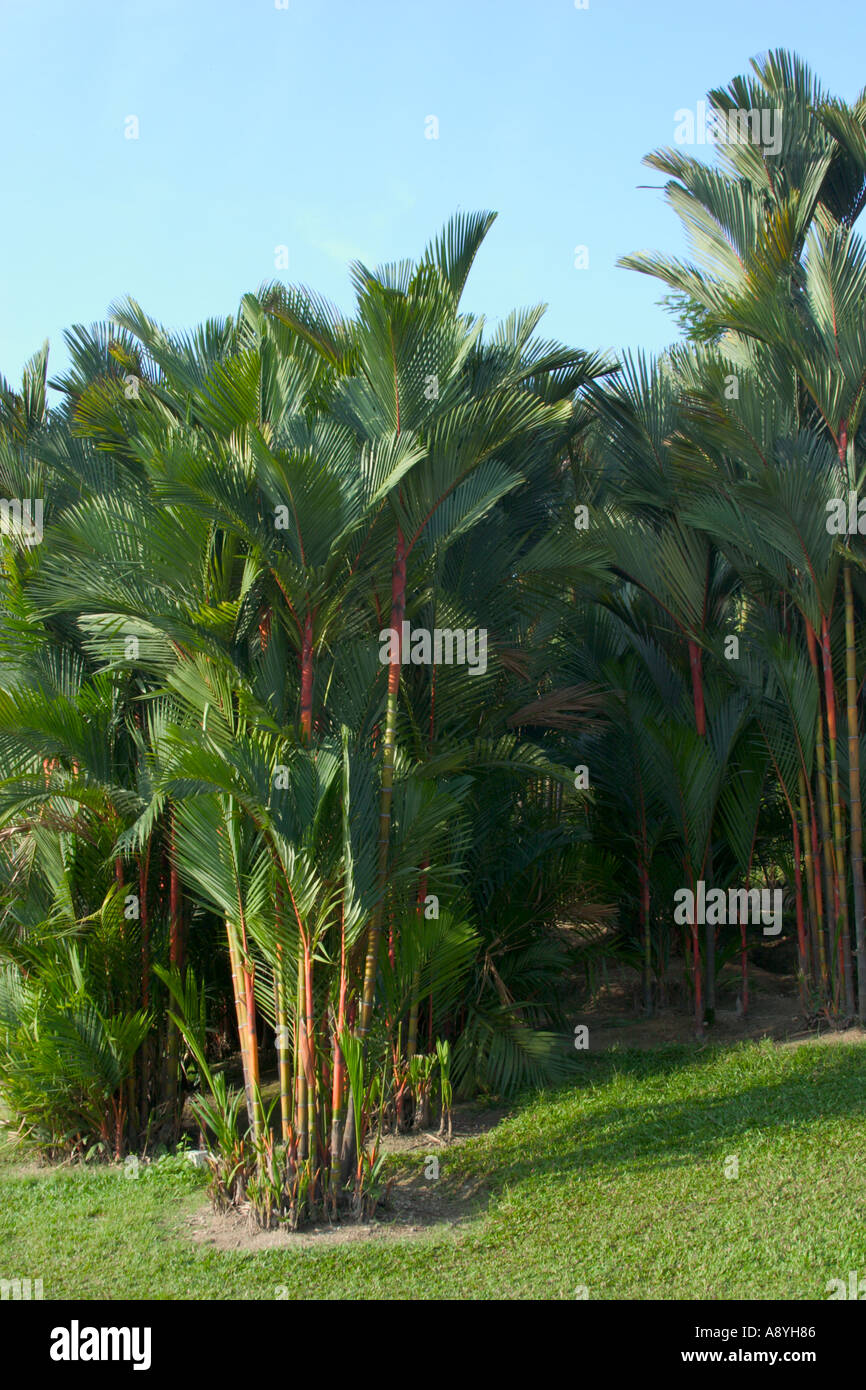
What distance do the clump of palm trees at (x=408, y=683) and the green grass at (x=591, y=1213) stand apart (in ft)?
1.50

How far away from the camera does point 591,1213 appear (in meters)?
4.93

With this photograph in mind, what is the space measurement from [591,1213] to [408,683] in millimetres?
3246

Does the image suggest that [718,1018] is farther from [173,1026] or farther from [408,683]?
[173,1026]

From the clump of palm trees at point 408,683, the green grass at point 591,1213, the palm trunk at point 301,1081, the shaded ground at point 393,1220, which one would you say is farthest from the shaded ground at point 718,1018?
the palm trunk at point 301,1081

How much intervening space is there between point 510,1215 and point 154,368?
6526 millimetres

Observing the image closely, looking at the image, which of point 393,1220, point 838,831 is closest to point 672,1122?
→ point 393,1220

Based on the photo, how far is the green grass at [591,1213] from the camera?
4309 millimetres

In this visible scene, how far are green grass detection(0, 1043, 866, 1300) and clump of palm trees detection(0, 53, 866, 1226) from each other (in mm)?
458

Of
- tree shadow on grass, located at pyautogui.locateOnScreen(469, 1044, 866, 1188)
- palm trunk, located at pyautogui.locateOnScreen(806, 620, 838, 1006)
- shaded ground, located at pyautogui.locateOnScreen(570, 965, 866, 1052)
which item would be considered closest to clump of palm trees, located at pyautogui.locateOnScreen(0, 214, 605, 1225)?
tree shadow on grass, located at pyautogui.locateOnScreen(469, 1044, 866, 1188)

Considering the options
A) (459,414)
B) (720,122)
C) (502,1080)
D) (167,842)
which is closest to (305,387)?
(459,414)

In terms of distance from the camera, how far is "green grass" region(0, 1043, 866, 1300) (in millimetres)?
4309

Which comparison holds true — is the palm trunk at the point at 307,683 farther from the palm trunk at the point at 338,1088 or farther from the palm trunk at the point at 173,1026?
the palm trunk at the point at 173,1026

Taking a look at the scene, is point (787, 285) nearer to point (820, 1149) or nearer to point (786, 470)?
point (786, 470)

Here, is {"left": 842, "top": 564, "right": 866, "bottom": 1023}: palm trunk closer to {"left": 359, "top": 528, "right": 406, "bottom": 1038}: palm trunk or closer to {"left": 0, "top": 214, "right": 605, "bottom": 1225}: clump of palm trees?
{"left": 0, "top": 214, "right": 605, "bottom": 1225}: clump of palm trees
